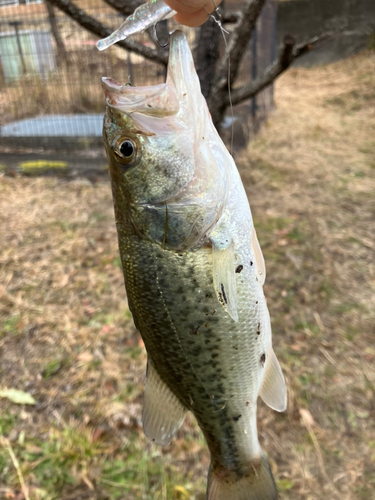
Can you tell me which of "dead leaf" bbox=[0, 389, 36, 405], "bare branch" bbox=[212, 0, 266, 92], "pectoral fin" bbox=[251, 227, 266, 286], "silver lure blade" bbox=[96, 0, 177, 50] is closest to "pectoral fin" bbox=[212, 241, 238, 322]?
"pectoral fin" bbox=[251, 227, 266, 286]

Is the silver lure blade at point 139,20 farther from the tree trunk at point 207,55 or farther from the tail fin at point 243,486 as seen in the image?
the tree trunk at point 207,55

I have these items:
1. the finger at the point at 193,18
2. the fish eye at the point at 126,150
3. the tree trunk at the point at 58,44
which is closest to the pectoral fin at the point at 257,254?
the fish eye at the point at 126,150

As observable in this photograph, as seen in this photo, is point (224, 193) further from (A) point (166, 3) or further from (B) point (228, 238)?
(A) point (166, 3)

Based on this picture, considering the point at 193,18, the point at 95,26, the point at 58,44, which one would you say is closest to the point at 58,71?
the point at 58,44

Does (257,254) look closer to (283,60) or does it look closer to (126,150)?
(126,150)

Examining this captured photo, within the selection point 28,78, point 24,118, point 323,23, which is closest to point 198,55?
point 28,78
